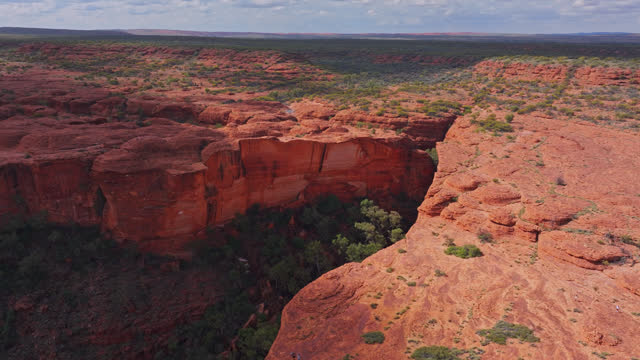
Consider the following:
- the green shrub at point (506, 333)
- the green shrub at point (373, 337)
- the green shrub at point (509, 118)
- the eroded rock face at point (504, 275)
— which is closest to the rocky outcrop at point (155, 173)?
the eroded rock face at point (504, 275)

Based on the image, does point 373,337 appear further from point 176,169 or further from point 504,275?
point 176,169

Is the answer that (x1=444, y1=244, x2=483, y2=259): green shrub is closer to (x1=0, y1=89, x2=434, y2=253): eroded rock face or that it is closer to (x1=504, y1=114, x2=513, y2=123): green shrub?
(x1=0, y1=89, x2=434, y2=253): eroded rock face

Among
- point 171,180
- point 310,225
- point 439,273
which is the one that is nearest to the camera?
point 439,273

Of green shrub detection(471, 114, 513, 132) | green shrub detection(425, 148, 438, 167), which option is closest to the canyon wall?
green shrub detection(425, 148, 438, 167)

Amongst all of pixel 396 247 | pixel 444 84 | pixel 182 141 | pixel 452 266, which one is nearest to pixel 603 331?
pixel 452 266

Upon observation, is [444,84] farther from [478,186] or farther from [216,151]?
[216,151]

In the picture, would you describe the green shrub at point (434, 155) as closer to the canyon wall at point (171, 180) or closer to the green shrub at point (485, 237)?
the canyon wall at point (171, 180)

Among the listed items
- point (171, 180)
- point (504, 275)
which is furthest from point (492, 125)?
point (171, 180)
